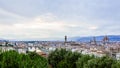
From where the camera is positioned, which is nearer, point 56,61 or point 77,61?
point 77,61

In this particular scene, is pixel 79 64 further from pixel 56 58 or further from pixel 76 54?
pixel 56 58

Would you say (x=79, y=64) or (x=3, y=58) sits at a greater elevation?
(x=3, y=58)

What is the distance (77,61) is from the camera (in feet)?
111

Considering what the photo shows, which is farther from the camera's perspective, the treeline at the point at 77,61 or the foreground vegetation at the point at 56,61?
the treeline at the point at 77,61

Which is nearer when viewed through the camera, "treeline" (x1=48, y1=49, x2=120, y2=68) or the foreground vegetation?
the foreground vegetation

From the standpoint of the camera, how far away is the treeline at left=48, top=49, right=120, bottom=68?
26.1 metres

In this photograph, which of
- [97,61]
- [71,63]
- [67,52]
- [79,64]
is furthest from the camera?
[67,52]

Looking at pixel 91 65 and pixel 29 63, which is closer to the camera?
pixel 29 63

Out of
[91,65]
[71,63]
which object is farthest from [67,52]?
[91,65]

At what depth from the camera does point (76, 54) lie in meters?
36.3

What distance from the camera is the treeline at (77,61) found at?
26.1m

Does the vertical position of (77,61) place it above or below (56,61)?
above

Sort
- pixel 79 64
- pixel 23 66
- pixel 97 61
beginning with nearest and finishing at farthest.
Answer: pixel 23 66
pixel 97 61
pixel 79 64

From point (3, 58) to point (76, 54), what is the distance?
23831 mm
